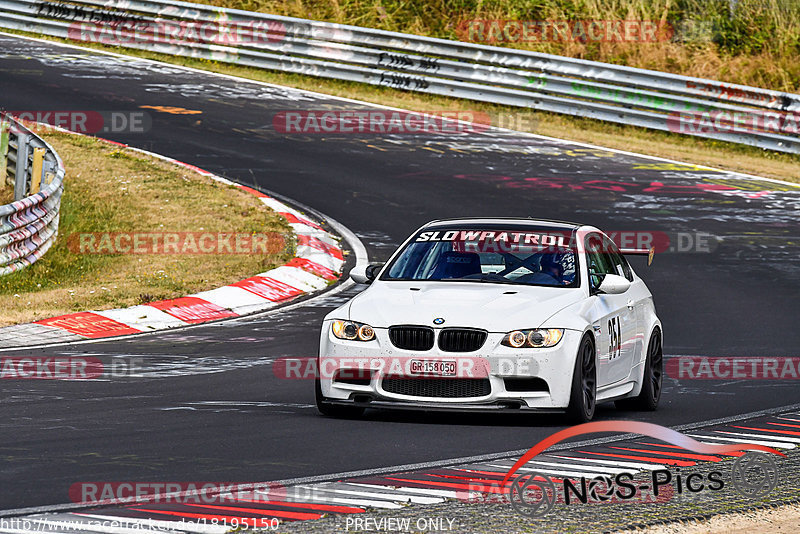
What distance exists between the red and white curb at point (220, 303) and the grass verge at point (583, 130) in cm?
837

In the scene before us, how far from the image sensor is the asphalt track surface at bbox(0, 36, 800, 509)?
815 cm

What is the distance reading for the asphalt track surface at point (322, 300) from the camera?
8148 mm

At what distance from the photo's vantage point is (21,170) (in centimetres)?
1800

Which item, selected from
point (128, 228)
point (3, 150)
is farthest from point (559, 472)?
point (3, 150)

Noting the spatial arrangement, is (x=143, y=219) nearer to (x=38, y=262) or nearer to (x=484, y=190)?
(x=38, y=262)

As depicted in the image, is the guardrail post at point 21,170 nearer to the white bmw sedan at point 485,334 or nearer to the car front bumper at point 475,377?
the white bmw sedan at point 485,334

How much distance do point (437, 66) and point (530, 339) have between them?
63.9ft

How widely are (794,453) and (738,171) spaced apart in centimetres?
1572

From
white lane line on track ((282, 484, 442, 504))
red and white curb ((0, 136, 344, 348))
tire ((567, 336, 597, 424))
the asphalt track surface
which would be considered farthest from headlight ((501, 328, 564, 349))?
red and white curb ((0, 136, 344, 348))

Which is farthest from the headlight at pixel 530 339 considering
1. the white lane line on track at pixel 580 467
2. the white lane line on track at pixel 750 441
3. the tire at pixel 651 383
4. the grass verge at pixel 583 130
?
the grass verge at pixel 583 130

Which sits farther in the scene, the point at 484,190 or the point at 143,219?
the point at 484,190

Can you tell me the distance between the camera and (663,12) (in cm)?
3066

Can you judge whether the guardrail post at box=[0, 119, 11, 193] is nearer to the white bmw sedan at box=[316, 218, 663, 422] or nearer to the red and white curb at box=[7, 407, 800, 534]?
the white bmw sedan at box=[316, 218, 663, 422]

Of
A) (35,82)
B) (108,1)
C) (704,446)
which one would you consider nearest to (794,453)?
(704,446)
